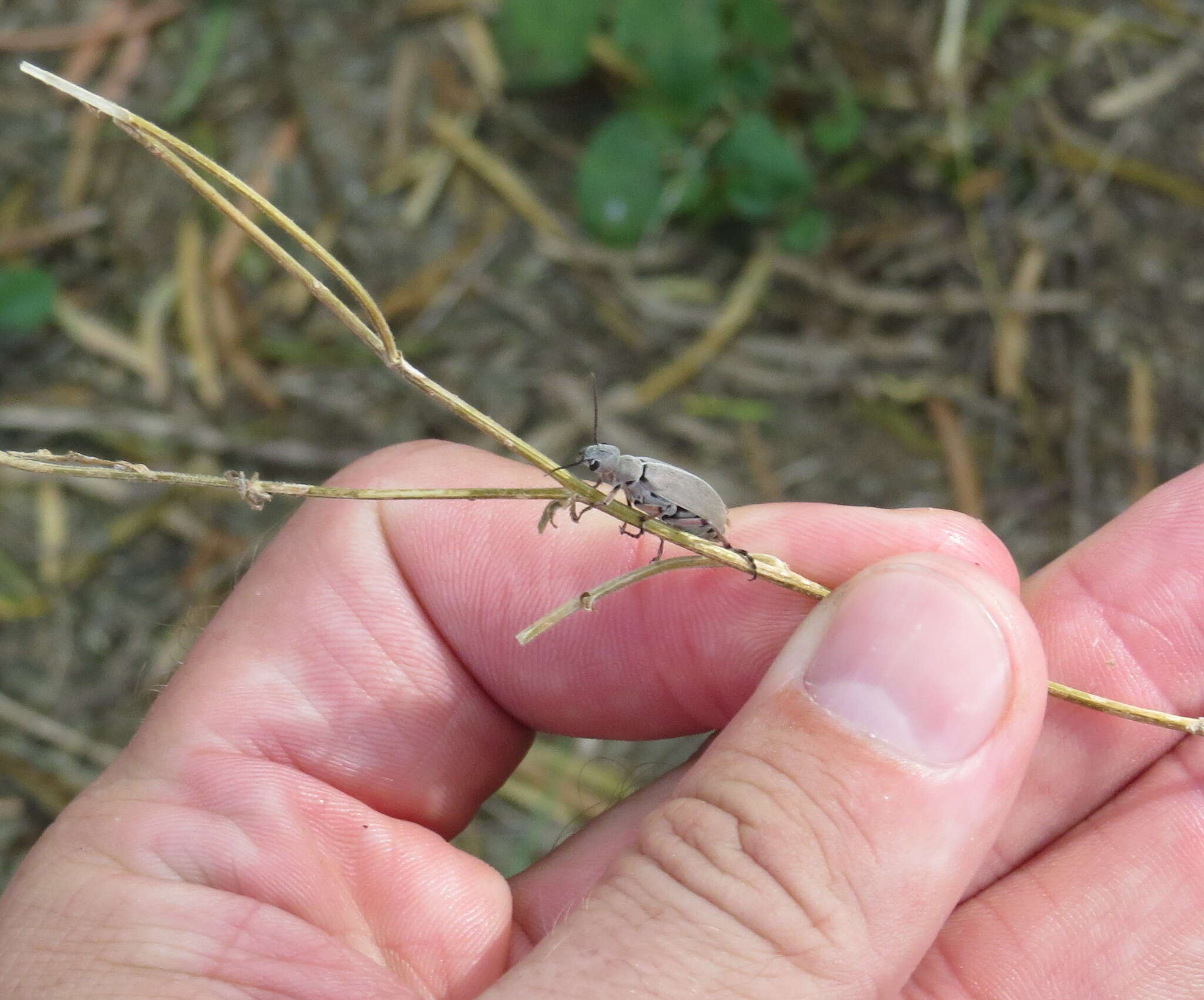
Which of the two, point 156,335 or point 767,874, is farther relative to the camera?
point 156,335

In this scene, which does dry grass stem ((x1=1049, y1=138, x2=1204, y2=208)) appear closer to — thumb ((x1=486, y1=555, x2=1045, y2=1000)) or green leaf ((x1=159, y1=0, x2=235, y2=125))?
thumb ((x1=486, y1=555, x2=1045, y2=1000))

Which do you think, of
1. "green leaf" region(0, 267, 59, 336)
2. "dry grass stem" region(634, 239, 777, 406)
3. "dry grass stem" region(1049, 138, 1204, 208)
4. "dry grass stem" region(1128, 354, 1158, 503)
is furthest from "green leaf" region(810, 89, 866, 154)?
"green leaf" region(0, 267, 59, 336)

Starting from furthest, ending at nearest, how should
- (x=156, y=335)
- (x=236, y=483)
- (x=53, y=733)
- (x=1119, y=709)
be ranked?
(x=156, y=335)
(x=53, y=733)
(x=1119, y=709)
(x=236, y=483)

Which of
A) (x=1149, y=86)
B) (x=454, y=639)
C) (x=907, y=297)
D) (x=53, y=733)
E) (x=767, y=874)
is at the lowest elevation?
(x=53, y=733)

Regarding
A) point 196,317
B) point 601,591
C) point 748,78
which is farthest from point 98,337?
point 601,591

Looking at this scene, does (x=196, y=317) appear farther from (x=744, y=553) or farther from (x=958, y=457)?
(x=958, y=457)

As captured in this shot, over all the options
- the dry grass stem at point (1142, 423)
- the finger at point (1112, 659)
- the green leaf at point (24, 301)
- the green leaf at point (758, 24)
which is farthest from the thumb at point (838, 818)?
the green leaf at point (24, 301)

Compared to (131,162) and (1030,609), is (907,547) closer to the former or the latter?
(1030,609)
